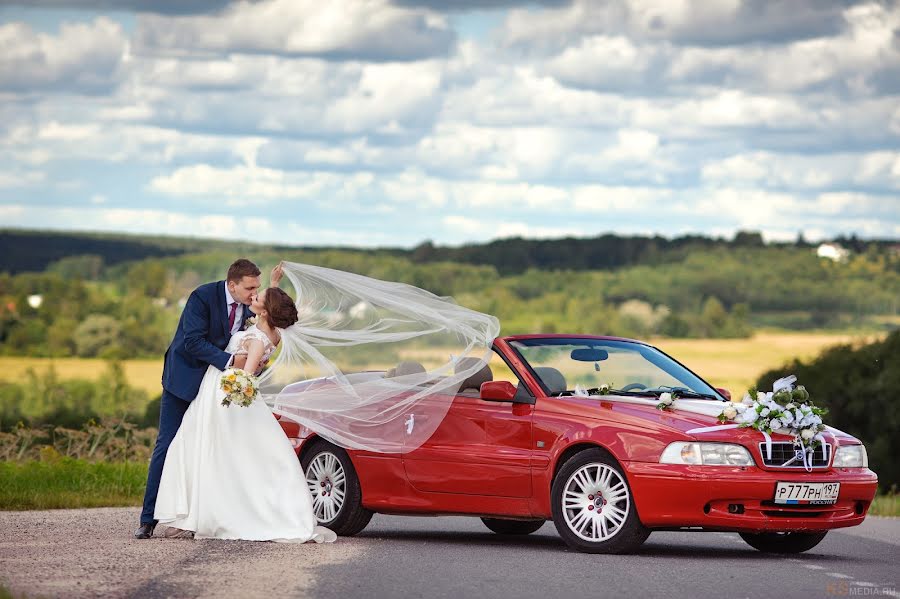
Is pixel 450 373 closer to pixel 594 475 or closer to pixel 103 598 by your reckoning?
pixel 594 475

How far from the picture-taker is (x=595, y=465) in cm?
1225

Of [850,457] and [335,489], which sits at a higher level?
[850,457]

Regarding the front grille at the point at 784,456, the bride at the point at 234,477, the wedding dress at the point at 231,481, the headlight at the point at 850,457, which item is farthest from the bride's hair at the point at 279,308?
the headlight at the point at 850,457

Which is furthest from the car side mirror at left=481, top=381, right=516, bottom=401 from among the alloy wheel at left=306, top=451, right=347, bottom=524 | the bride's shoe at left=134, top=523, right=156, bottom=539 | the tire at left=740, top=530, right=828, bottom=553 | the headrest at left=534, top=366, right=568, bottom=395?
the bride's shoe at left=134, top=523, right=156, bottom=539

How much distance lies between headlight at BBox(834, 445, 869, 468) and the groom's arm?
16.1 feet

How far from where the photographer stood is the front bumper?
38.8ft

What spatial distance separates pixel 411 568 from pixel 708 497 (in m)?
2.34

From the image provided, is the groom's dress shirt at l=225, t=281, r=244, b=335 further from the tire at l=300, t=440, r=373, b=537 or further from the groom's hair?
the tire at l=300, t=440, r=373, b=537

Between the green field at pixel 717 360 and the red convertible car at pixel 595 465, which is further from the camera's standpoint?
the green field at pixel 717 360

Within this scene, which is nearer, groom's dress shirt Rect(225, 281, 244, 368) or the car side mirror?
the car side mirror

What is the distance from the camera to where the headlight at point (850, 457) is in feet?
41.0

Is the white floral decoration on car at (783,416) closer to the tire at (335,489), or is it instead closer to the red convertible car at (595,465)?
the red convertible car at (595,465)

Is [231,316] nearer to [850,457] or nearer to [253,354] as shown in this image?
[253,354]

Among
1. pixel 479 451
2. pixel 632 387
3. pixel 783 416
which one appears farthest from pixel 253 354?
pixel 783 416
